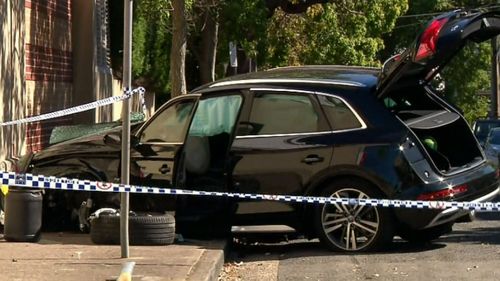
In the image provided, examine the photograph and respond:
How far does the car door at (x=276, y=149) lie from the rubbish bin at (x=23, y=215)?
2115 millimetres

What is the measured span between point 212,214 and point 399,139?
2.12 meters

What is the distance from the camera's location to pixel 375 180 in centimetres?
903

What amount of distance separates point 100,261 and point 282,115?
2537 mm

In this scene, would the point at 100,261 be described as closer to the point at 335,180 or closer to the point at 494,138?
the point at 335,180

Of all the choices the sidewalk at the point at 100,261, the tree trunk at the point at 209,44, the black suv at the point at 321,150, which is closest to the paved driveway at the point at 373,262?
the black suv at the point at 321,150

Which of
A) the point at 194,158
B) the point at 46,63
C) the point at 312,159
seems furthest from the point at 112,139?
the point at 46,63

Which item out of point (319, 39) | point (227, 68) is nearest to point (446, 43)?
point (319, 39)

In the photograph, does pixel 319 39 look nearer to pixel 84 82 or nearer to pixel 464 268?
pixel 84 82

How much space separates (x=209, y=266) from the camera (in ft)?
26.3

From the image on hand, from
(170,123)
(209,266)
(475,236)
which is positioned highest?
(170,123)

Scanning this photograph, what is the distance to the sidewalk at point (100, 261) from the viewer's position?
24.9 feet

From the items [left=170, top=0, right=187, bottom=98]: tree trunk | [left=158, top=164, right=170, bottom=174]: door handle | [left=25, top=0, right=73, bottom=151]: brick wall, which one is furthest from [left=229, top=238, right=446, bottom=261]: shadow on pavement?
[left=170, top=0, right=187, bottom=98]: tree trunk

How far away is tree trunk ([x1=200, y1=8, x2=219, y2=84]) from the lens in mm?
22531

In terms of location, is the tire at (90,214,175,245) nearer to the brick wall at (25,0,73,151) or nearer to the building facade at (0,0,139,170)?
the building facade at (0,0,139,170)
